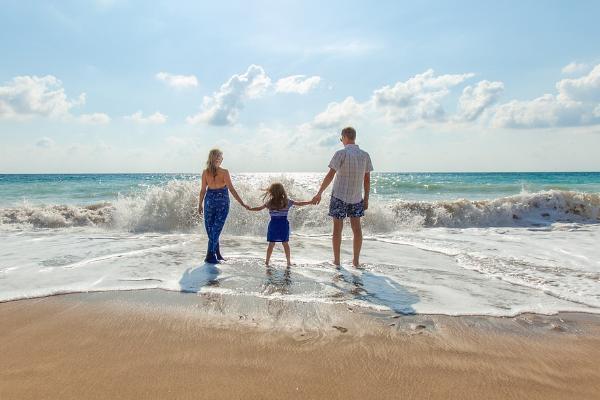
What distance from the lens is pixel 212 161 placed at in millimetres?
6348

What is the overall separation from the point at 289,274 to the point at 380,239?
419cm

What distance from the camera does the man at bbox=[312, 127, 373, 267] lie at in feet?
19.9

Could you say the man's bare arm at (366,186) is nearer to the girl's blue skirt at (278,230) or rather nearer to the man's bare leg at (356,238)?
the man's bare leg at (356,238)

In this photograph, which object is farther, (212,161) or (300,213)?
(300,213)

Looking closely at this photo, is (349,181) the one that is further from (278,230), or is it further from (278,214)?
(278,230)

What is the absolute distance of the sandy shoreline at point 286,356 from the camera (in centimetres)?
253

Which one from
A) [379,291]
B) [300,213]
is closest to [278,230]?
[379,291]

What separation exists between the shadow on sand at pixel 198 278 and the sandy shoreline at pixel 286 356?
80 centimetres

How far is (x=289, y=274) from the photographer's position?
18.4 ft

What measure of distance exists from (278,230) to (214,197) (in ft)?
3.97

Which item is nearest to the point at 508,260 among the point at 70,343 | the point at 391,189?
the point at 70,343

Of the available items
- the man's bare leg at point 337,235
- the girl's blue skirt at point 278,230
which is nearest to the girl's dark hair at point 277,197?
the girl's blue skirt at point 278,230

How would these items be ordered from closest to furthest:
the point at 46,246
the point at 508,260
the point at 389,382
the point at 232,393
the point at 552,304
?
the point at 232,393 → the point at 389,382 → the point at 552,304 → the point at 508,260 → the point at 46,246

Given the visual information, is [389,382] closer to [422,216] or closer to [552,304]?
[552,304]
